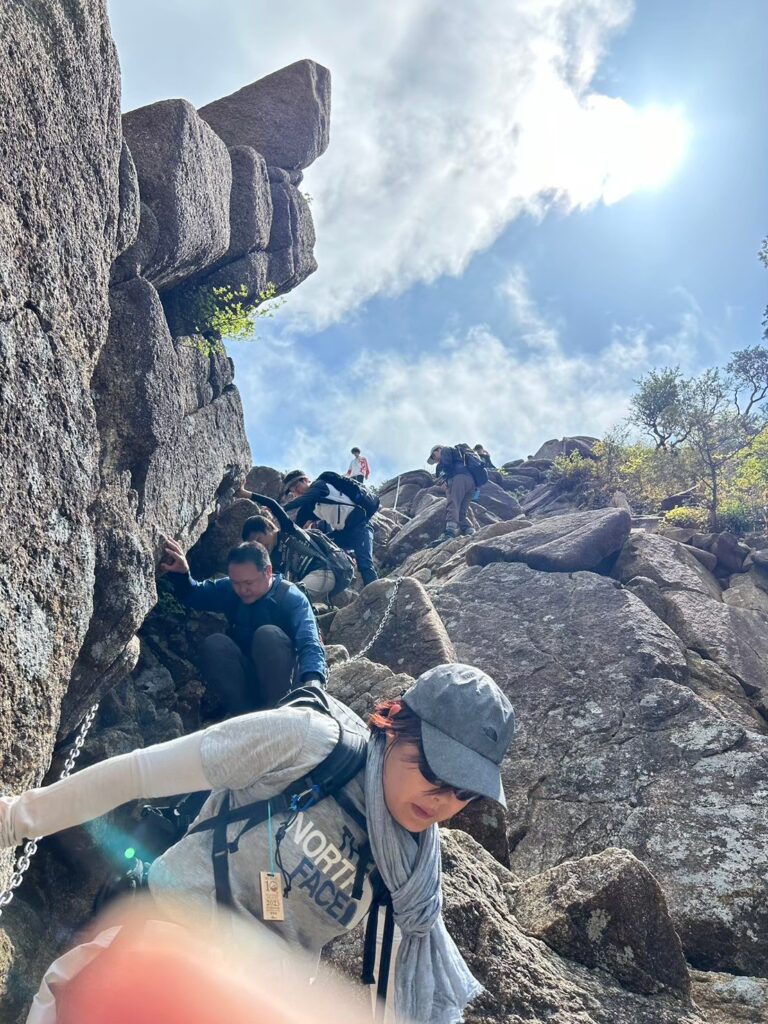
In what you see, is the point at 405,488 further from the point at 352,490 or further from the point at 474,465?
the point at 352,490

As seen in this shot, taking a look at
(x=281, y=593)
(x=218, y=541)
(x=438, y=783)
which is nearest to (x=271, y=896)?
(x=438, y=783)

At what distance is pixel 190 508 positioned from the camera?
792cm

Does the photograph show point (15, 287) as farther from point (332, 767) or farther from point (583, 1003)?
point (583, 1003)

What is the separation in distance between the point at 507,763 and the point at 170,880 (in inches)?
256

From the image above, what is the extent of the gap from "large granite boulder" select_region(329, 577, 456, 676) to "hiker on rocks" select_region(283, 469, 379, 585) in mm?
1350

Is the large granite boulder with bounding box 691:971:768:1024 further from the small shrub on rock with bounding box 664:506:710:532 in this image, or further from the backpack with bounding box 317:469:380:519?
the small shrub on rock with bounding box 664:506:710:532

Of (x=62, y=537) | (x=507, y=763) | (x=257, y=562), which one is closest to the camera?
(x=62, y=537)

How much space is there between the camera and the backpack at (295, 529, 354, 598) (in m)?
10.2

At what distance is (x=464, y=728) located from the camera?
301 centimetres

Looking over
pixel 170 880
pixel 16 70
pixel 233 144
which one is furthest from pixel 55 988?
pixel 233 144

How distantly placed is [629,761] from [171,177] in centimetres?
912

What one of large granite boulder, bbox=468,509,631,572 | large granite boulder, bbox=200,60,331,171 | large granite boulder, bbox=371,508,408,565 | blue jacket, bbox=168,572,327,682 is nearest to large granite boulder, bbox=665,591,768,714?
large granite boulder, bbox=468,509,631,572

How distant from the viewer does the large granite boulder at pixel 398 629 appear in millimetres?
10031

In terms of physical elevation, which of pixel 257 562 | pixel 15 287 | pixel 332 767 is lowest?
pixel 332 767
